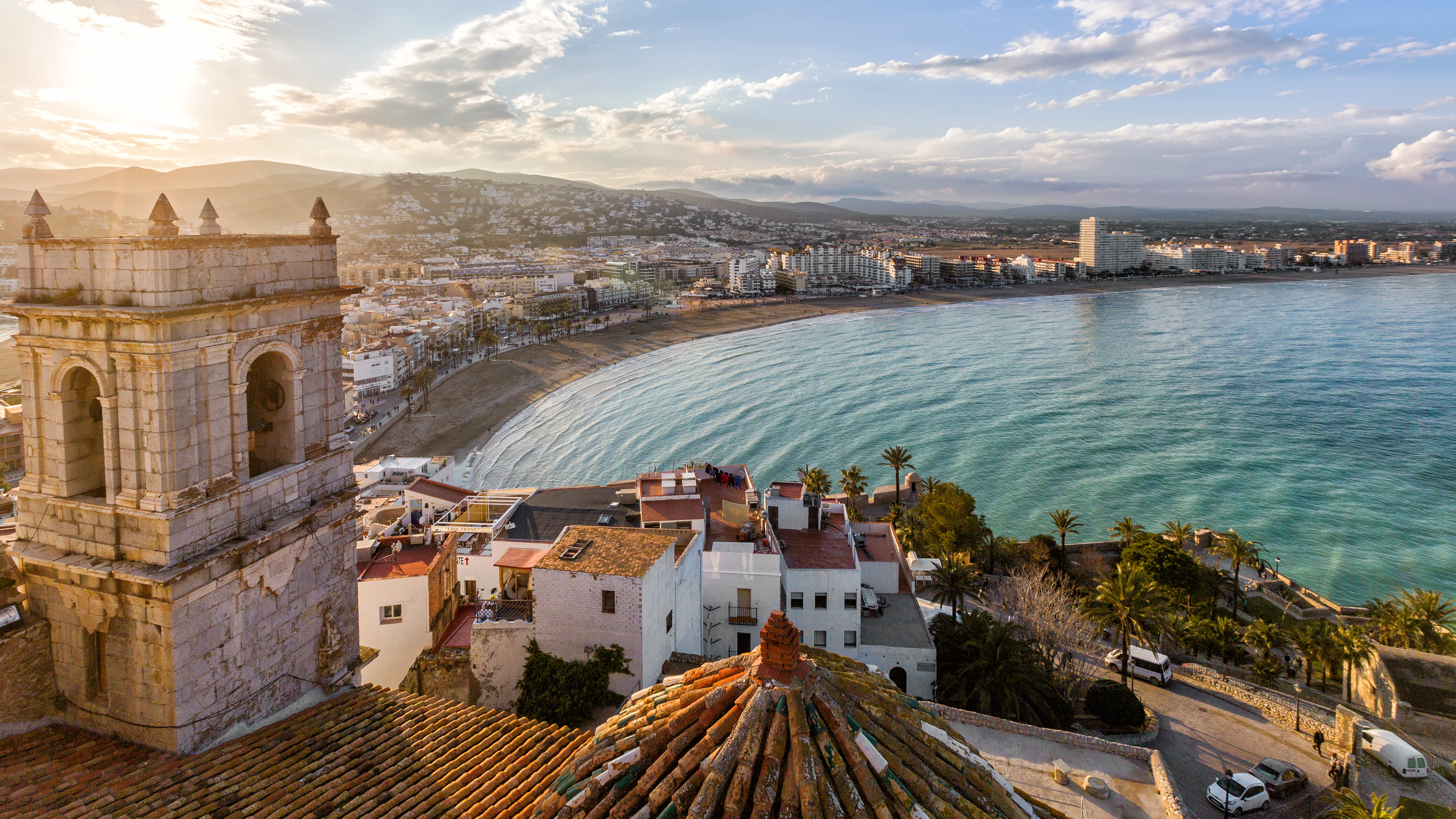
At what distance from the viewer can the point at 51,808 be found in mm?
6379

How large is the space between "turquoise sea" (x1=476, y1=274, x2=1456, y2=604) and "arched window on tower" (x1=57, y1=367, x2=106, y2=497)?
35.2 meters

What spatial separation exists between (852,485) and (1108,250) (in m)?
164

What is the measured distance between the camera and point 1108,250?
178 m

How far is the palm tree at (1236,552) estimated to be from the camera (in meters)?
28.9

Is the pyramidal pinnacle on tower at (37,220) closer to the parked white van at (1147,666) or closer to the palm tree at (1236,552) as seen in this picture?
the parked white van at (1147,666)

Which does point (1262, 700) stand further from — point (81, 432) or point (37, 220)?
point (37, 220)

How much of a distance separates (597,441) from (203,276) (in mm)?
43996

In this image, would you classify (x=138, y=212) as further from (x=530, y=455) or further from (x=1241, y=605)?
(x=1241, y=605)

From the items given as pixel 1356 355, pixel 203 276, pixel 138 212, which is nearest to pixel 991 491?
pixel 138 212

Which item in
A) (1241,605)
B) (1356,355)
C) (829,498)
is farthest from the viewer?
(1356,355)

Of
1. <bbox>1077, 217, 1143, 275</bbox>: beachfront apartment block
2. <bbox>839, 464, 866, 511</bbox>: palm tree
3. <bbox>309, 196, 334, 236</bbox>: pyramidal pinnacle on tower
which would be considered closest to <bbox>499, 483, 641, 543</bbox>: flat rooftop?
<bbox>309, 196, 334, 236</bbox>: pyramidal pinnacle on tower

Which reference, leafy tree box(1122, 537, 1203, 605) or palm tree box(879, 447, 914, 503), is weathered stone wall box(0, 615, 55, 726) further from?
palm tree box(879, 447, 914, 503)

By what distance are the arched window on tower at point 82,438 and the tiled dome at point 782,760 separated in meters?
5.50

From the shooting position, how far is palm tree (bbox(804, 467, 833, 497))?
116 ft
